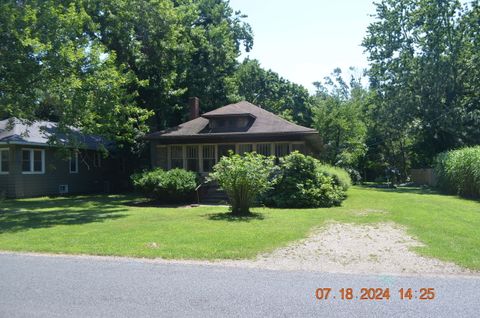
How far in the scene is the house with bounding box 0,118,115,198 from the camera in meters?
22.2

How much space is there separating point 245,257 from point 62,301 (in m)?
3.65

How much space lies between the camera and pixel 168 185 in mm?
18703

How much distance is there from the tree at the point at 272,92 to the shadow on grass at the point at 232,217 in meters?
31.8

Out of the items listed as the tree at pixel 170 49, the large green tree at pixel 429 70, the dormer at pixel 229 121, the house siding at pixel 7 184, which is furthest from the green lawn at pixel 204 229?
the large green tree at pixel 429 70

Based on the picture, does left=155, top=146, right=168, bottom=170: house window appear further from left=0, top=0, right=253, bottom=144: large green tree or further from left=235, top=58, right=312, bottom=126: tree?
left=235, top=58, right=312, bottom=126: tree

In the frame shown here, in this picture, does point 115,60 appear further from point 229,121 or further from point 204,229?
point 204,229

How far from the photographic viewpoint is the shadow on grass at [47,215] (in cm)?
1305

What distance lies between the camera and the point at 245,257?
830 cm

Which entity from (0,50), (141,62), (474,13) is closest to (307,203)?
(0,50)

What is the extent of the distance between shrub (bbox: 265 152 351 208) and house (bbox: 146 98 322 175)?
3.21m

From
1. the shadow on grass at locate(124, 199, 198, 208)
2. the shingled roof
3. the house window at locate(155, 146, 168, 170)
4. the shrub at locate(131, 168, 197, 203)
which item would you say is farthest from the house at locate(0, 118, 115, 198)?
the shingled roof

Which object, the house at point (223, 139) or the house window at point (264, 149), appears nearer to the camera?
the house at point (223, 139)
